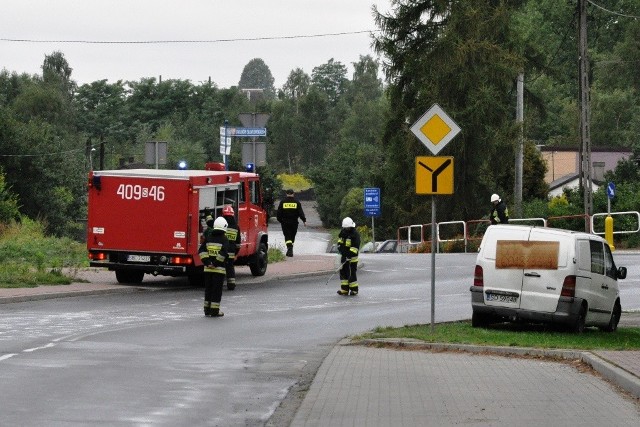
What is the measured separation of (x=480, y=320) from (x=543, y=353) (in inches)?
185

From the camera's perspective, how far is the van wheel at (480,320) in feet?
72.5

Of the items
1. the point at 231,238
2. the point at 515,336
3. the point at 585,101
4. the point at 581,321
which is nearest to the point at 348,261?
the point at 231,238

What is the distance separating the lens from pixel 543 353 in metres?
17.5

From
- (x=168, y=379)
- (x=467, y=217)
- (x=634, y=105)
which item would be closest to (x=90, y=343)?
(x=168, y=379)

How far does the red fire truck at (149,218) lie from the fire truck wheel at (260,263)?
2902 mm

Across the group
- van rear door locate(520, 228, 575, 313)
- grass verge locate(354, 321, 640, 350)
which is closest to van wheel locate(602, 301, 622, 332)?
Result: grass verge locate(354, 321, 640, 350)

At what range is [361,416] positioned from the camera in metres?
11.9

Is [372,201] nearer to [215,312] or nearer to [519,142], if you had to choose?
[519,142]

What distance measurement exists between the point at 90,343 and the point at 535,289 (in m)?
6.84

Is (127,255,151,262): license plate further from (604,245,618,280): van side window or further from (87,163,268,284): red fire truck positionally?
(604,245,618,280): van side window

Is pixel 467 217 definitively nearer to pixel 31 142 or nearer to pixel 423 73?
pixel 423 73

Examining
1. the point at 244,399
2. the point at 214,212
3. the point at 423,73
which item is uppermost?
the point at 423,73

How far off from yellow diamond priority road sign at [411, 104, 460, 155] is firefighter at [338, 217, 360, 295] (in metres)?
9.33

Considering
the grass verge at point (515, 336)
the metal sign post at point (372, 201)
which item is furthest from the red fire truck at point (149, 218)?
the metal sign post at point (372, 201)
